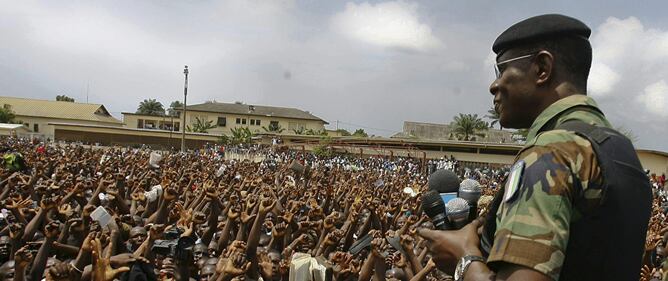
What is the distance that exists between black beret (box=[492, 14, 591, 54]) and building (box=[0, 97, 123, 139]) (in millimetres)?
64029

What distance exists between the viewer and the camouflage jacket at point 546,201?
3.51 ft

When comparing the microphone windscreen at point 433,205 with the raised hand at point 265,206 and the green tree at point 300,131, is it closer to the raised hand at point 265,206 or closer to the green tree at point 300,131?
the raised hand at point 265,206

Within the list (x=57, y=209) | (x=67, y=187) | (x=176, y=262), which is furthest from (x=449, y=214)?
(x=67, y=187)

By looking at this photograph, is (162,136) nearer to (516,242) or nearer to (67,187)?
(67,187)

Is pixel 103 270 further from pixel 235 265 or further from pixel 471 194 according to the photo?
pixel 471 194

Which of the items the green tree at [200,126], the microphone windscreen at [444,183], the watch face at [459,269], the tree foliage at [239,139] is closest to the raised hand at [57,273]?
the microphone windscreen at [444,183]

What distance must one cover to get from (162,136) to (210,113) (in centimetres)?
1400

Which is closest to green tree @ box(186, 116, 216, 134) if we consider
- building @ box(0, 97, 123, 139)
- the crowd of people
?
building @ box(0, 97, 123, 139)

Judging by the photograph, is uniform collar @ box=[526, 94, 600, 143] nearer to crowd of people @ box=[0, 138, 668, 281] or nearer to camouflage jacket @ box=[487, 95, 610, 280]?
camouflage jacket @ box=[487, 95, 610, 280]

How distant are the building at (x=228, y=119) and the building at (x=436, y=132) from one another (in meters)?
15.4

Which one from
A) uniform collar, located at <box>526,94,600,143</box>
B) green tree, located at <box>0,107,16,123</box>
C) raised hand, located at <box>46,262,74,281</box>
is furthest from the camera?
green tree, located at <box>0,107,16,123</box>

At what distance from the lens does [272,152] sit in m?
29.9

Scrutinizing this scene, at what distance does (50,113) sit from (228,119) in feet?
64.2

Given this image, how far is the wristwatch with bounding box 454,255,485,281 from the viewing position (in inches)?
49.9
